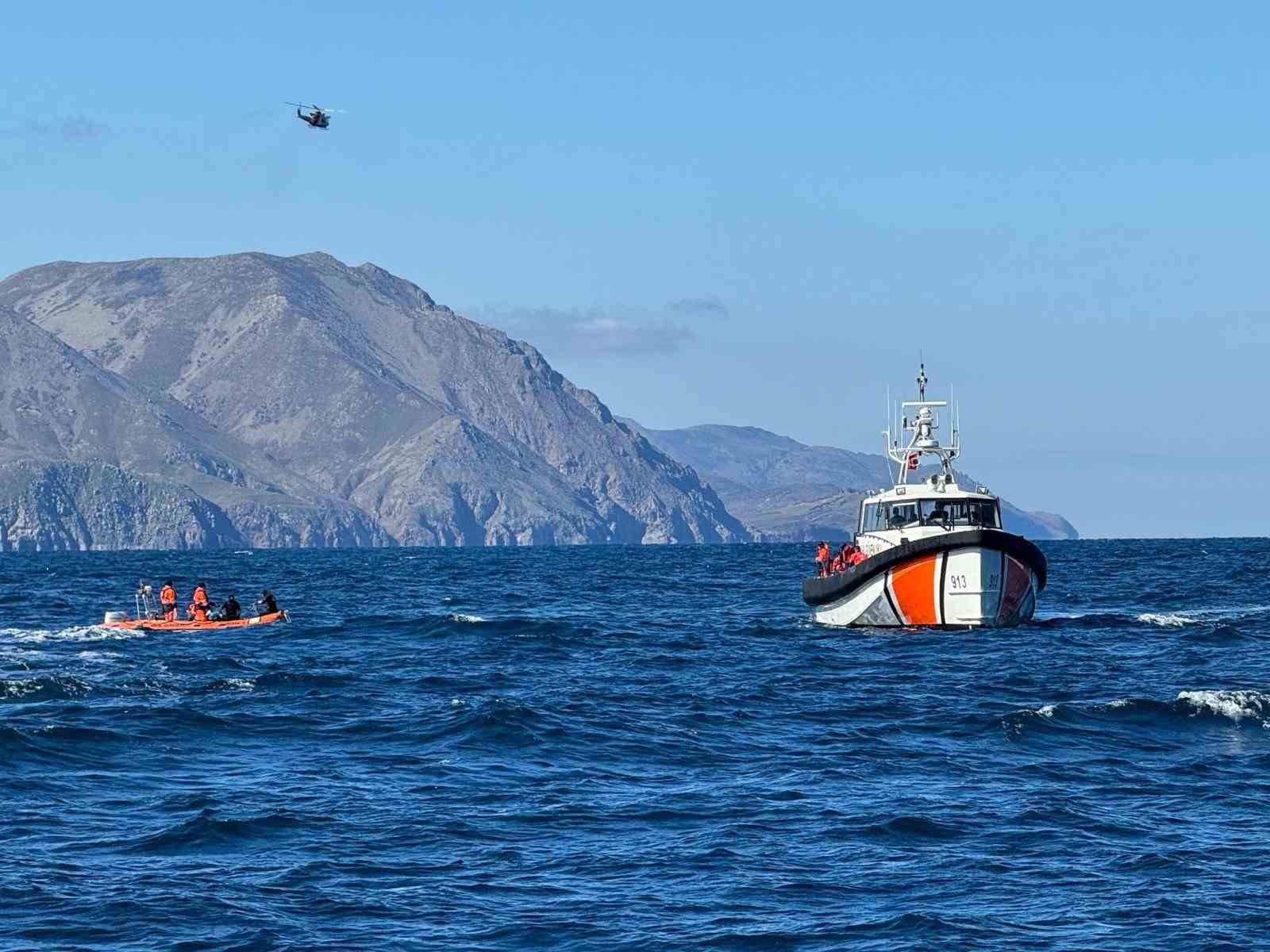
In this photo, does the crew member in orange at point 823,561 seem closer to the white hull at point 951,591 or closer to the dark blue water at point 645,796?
the white hull at point 951,591


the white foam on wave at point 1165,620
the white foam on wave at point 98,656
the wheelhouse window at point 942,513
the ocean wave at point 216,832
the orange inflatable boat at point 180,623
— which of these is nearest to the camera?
the ocean wave at point 216,832

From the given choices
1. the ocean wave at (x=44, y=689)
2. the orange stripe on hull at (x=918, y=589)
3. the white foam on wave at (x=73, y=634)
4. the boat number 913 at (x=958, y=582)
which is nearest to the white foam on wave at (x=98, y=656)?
the white foam on wave at (x=73, y=634)

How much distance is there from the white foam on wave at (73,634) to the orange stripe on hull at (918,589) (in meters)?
30.3

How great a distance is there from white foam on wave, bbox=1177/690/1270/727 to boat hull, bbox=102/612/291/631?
4405 cm

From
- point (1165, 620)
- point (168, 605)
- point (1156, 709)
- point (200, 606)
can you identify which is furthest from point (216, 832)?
point (1165, 620)

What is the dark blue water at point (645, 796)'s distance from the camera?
1027 inches

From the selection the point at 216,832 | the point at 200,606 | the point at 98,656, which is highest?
the point at 200,606

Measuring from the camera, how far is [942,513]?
69875 millimetres

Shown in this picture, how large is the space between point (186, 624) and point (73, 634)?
4779 millimetres

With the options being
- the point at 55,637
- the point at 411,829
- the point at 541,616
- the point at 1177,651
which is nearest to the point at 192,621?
the point at 55,637

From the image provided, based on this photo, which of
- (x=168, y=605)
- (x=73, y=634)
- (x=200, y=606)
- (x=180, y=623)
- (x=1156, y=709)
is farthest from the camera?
(x=168, y=605)

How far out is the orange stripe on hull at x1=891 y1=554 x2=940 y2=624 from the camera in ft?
221

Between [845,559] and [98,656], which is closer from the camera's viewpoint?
[98,656]

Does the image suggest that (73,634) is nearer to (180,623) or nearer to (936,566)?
(180,623)
